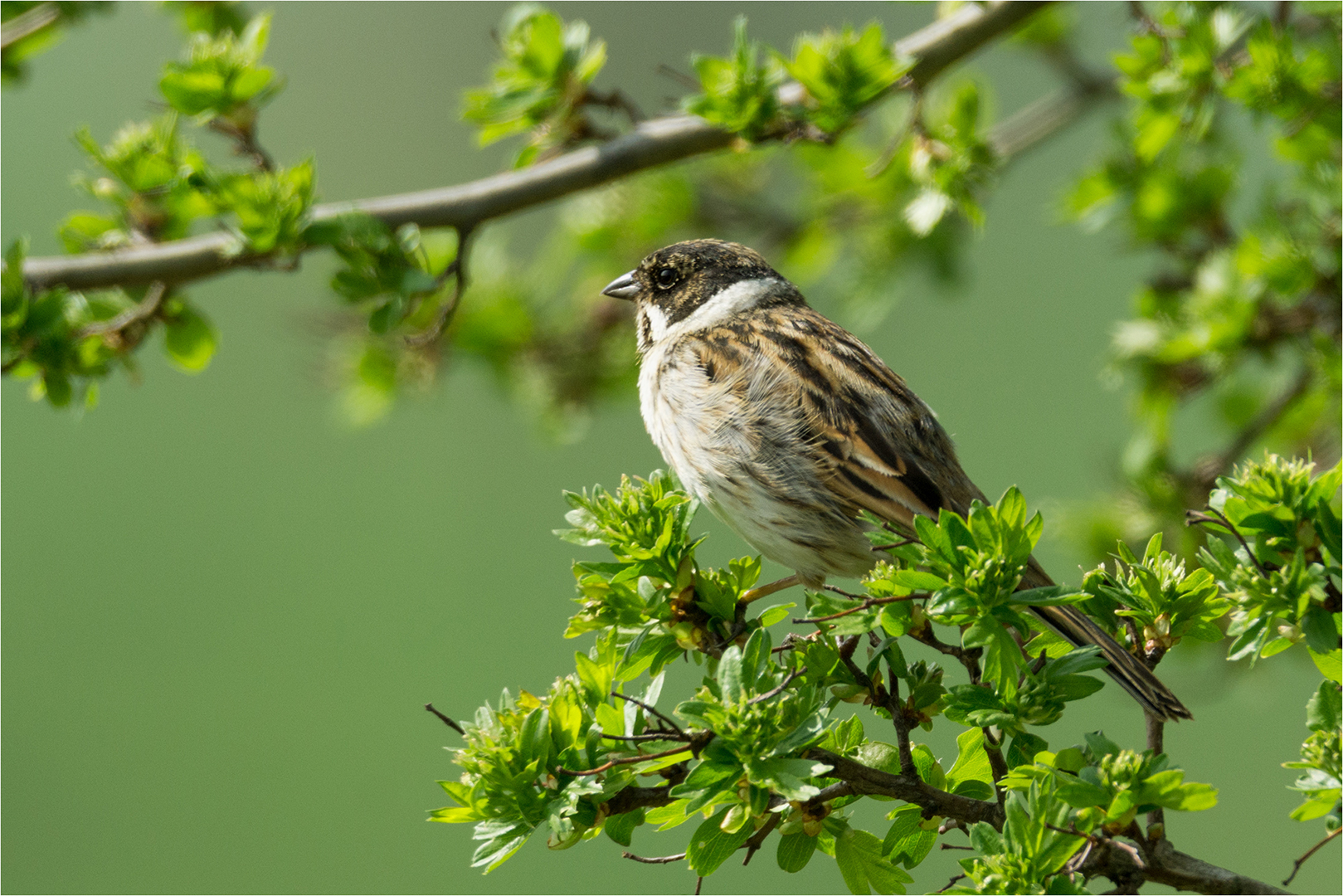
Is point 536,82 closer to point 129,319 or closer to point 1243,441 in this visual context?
point 129,319

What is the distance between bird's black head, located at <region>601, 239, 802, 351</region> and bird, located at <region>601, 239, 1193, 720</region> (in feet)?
0.68

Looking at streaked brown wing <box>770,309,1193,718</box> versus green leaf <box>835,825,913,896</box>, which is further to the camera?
streaked brown wing <box>770,309,1193,718</box>

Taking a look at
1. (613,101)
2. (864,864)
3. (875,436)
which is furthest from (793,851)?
(613,101)

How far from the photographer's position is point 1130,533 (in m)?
3.05

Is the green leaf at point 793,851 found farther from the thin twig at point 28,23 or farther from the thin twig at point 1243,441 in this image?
the thin twig at point 28,23

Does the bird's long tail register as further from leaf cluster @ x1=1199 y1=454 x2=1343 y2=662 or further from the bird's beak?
the bird's beak

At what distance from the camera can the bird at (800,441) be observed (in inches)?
89.5

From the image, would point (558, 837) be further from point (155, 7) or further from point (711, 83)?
point (155, 7)

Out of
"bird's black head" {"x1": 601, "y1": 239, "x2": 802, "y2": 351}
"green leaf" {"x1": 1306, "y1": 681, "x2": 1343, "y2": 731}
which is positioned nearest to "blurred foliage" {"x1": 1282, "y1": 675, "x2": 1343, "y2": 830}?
"green leaf" {"x1": 1306, "y1": 681, "x2": 1343, "y2": 731}

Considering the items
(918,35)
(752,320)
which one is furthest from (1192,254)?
(752,320)

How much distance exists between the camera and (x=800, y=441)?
2318 mm

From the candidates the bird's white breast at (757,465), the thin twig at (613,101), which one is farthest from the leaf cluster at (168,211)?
the bird's white breast at (757,465)

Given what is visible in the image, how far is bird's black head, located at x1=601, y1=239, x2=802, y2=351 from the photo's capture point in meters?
2.87

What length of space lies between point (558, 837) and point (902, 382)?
145cm
